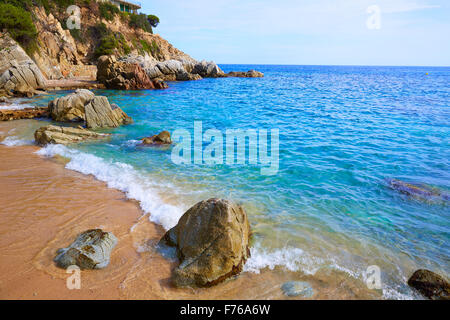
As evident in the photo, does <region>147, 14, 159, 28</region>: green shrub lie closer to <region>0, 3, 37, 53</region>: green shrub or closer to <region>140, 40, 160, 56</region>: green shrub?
<region>140, 40, 160, 56</region>: green shrub

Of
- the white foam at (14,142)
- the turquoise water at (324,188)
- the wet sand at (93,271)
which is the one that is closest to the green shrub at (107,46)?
the turquoise water at (324,188)

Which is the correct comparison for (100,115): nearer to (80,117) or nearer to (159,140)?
(80,117)

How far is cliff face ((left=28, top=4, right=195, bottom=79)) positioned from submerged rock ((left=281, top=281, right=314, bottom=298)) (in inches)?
1733

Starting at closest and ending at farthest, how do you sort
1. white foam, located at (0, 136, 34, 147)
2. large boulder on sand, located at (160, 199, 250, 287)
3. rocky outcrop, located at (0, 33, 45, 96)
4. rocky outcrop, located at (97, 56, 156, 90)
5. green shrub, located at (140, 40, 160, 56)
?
large boulder on sand, located at (160, 199, 250, 287)
white foam, located at (0, 136, 34, 147)
rocky outcrop, located at (0, 33, 45, 96)
rocky outcrop, located at (97, 56, 156, 90)
green shrub, located at (140, 40, 160, 56)

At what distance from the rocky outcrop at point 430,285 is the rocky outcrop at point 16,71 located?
32838 mm

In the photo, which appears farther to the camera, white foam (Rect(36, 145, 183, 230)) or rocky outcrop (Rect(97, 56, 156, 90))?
rocky outcrop (Rect(97, 56, 156, 90))

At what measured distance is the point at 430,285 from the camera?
496 centimetres

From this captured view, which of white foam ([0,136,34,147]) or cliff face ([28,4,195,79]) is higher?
cliff face ([28,4,195,79])

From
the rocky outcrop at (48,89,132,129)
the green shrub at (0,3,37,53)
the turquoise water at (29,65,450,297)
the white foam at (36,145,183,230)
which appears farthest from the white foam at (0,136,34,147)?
the green shrub at (0,3,37,53)

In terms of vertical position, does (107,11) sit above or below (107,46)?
above

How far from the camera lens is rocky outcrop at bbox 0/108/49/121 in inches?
701

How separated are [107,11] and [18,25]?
103 feet

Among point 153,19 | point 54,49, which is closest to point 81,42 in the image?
point 54,49

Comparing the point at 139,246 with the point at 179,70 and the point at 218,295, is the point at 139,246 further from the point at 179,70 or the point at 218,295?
the point at 179,70
